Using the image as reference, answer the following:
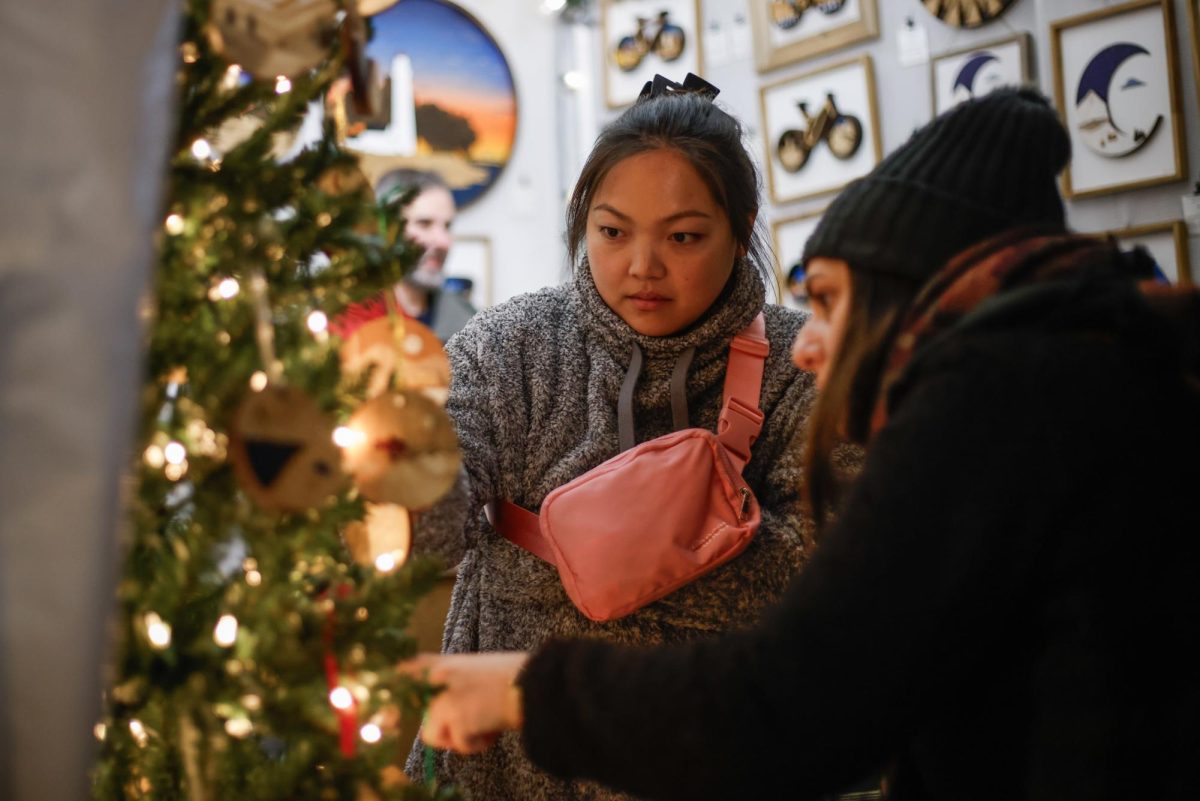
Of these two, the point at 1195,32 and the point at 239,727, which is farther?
the point at 1195,32

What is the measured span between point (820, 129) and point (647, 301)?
7.25 ft

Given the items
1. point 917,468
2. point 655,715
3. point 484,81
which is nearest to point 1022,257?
point 917,468

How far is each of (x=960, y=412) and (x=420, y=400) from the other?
447 mm

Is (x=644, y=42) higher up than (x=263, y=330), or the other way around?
(x=644, y=42)

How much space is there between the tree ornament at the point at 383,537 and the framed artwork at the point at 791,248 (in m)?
2.70

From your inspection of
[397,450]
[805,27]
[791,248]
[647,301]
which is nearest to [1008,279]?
[397,450]

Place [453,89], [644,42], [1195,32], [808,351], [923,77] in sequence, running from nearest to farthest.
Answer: [808,351]
[1195,32]
[923,77]
[644,42]
[453,89]

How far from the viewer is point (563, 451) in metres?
1.60

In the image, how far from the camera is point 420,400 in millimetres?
944

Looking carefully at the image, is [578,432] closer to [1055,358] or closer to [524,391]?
[524,391]

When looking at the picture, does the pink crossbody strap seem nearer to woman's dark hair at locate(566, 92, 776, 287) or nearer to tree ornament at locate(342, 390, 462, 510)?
woman's dark hair at locate(566, 92, 776, 287)

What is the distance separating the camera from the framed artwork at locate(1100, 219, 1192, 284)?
278cm

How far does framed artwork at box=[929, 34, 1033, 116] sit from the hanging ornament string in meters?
2.69

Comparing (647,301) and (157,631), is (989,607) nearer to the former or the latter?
(157,631)
